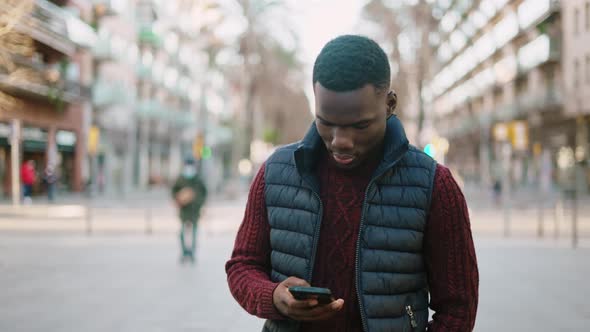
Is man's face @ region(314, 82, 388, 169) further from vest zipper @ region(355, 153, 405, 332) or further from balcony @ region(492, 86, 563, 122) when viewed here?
balcony @ region(492, 86, 563, 122)

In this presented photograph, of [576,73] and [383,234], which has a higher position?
[576,73]

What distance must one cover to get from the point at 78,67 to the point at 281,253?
135 ft

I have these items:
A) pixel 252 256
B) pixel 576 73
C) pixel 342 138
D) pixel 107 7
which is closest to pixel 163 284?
pixel 252 256

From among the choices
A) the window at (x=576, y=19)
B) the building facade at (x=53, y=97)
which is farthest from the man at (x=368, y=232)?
the window at (x=576, y=19)

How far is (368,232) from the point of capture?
2.15 metres

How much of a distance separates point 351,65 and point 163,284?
854 centimetres

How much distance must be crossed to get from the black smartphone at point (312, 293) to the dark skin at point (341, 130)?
0.05 feet

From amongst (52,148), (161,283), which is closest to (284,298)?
(161,283)

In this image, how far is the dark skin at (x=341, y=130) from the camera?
1.98 m

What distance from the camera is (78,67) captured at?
1614 inches

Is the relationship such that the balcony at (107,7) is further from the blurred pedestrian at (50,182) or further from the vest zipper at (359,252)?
the vest zipper at (359,252)

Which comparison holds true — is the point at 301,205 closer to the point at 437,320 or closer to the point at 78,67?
the point at 437,320

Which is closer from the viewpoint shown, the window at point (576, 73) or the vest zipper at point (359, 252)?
the vest zipper at point (359, 252)

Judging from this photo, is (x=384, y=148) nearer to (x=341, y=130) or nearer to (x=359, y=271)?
(x=341, y=130)
